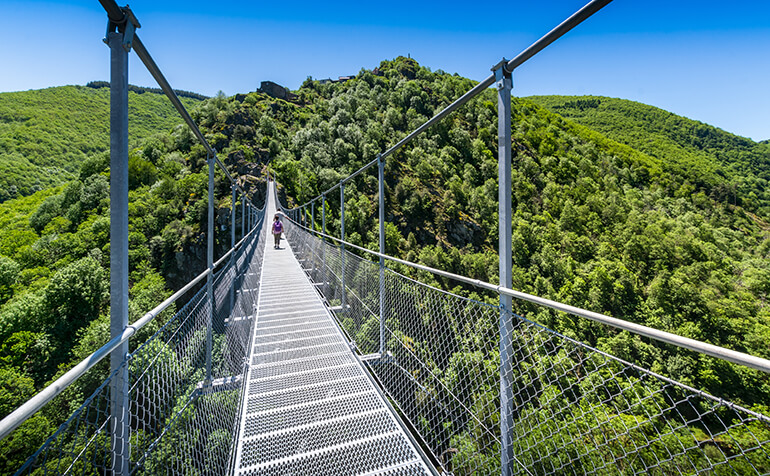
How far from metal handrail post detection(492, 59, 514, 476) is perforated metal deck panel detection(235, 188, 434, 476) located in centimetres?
67

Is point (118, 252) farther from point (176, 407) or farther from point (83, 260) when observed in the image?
point (83, 260)

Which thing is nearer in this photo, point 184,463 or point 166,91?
point 184,463

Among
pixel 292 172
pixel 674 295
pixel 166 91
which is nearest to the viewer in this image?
pixel 166 91

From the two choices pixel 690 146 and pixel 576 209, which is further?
pixel 690 146

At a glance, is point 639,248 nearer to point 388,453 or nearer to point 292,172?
point 292,172

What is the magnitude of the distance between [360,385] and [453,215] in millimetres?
52928

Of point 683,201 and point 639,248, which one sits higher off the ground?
point 683,201

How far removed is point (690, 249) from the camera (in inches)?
1763

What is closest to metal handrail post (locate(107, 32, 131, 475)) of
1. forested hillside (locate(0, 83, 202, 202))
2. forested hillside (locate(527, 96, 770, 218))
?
forested hillside (locate(0, 83, 202, 202))

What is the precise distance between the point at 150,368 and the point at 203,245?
111ft

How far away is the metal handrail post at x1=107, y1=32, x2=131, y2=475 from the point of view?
104 centimetres

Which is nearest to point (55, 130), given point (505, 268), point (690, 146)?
point (505, 268)

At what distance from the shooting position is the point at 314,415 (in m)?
2.30

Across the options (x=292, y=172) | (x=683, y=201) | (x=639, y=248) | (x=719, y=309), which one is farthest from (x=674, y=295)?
(x=292, y=172)
